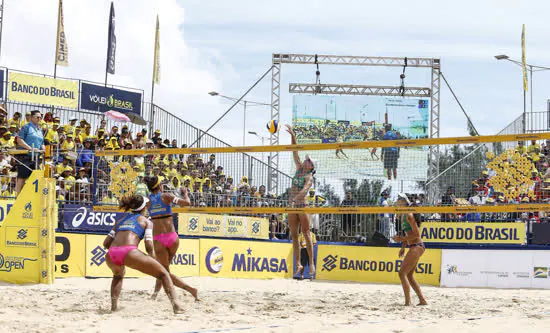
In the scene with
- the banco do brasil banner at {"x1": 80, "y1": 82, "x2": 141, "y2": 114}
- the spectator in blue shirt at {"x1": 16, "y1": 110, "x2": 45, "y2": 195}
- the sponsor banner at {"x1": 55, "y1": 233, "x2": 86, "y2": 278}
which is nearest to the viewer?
the spectator in blue shirt at {"x1": 16, "y1": 110, "x2": 45, "y2": 195}

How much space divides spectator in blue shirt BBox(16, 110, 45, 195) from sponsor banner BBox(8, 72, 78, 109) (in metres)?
9.39

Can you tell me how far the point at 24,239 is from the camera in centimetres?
1174

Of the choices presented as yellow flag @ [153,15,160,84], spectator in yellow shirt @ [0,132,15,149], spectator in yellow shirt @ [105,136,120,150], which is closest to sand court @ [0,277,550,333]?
spectator in yellow shirt @ [0,132,15,149]

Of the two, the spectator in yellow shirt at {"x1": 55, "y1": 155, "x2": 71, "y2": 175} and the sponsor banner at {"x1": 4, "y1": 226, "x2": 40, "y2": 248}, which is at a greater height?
the spectator in yellow shirt at {"x1": 55, "y1": 155, "x2": 71, "y2": 175}

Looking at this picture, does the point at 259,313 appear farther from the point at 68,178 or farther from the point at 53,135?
the point at 53,135

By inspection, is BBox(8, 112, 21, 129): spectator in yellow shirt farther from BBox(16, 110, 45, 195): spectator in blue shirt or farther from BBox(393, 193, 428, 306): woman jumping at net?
BBox(393, 193, 428, 306): woman jumping at net

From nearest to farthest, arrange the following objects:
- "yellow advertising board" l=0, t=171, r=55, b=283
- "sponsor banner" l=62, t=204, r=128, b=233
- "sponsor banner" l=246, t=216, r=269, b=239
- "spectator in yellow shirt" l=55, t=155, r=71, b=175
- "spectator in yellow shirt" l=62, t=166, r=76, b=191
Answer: "yellow advertising board" l=0, t=171, r=55, b=283, "sponsor banner" l=62, t=204, r=128, b=233, "spectator in yellow shirt" l=62, t=166, r=76, b=191, "spectator in yellow shirt" l=55, t=155, r=71, b=175, "sponsor banner" l=246, t=216, r=269, b=239

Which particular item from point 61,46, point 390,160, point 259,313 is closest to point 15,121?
point 61,46

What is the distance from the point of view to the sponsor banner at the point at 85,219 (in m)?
13.3

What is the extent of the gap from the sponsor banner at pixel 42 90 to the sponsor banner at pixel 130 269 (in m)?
9.41

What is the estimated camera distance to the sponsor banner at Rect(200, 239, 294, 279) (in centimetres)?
1561

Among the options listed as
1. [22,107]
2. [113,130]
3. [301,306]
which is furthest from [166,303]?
[22,107]

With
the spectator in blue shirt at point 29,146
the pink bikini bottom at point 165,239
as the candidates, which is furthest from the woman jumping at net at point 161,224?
the spectator in blue shirt at point 29,146

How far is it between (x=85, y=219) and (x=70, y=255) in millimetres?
829
